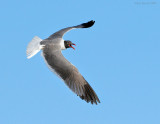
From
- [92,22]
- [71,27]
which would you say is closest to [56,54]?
[71,27]

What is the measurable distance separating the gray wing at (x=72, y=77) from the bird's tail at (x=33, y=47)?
42cm

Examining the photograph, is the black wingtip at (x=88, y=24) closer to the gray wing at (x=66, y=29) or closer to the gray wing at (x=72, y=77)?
the gray wing at (x=66, y=29)

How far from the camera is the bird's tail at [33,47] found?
6360mm

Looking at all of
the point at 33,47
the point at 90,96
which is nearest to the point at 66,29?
the point at 33,47

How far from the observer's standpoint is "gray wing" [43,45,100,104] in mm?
5848

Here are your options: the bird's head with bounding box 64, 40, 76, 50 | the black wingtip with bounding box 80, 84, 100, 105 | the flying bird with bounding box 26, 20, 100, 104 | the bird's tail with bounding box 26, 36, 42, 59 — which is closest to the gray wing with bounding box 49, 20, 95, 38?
the bird's head with bounding box 64, 40, 76, 50

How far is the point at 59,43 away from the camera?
6547 millimetres

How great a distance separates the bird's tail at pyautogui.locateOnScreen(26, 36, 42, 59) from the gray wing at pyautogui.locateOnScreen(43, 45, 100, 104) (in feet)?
1.38

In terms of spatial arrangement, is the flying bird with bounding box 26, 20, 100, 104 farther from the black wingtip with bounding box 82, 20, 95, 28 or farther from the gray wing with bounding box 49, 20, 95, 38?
the black wingtip with bounding box 82, 20, 95, 28

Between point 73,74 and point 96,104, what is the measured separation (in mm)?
657

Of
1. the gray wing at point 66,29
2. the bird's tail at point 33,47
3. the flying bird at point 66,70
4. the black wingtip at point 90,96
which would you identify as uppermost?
the gray wing at point 66,29

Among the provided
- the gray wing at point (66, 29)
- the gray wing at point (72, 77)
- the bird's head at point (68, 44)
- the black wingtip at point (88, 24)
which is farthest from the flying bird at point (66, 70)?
the black wingtip at point (88, 24)

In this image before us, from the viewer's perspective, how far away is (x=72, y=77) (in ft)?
19.4

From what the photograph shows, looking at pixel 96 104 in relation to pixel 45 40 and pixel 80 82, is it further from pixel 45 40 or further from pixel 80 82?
pixel 45 40
